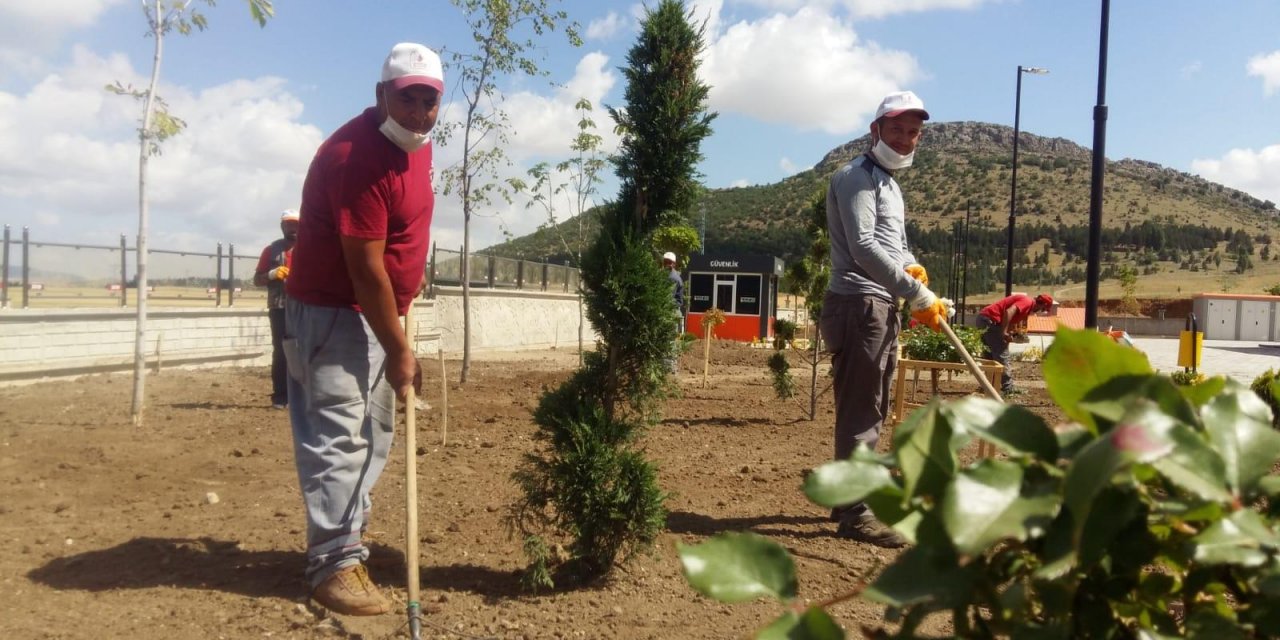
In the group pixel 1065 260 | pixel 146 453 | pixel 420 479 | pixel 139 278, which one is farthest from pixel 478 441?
pixel 1065 260

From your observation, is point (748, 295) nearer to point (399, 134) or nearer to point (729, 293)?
point (729, 293)

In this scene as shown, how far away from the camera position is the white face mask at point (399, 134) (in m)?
3.13

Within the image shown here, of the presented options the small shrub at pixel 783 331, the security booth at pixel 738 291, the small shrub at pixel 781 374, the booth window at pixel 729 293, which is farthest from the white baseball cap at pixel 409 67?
the booth window at pixel 729 293

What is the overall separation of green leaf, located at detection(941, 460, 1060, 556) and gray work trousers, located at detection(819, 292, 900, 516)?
349 centimetres

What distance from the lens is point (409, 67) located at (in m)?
3.11

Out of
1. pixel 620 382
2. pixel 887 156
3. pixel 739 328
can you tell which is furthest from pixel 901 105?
pixel 739 328

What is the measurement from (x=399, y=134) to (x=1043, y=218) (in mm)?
90065

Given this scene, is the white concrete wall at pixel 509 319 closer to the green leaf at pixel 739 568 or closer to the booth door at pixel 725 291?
the booth door at pixel 725 291

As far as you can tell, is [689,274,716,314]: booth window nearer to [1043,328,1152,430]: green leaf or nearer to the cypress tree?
the cypress tree

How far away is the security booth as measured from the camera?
2767cm

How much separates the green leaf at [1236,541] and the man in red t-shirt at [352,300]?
2623 mm

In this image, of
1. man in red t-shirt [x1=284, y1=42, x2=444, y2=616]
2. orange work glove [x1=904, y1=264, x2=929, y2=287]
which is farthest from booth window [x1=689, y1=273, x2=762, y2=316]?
man in red t-shirt [x1=284, y1=42, x2=444, y2=616]

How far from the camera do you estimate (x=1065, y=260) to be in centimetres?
7525

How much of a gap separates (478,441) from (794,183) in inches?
3673
